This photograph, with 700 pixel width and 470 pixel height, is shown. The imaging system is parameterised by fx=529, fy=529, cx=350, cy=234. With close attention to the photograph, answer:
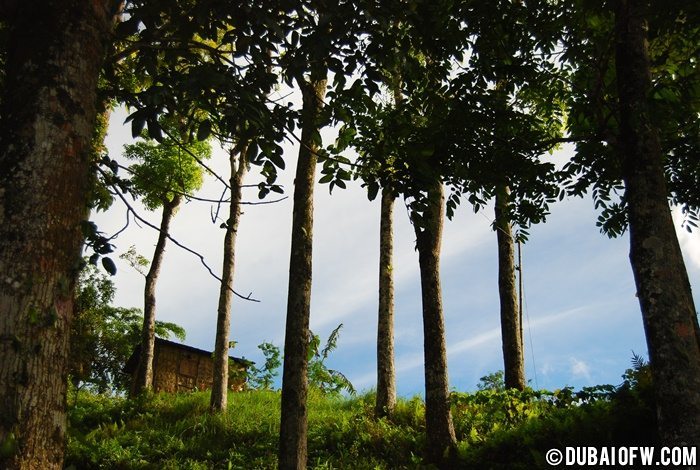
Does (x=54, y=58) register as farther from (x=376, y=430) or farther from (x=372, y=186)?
(x=376, y=430)

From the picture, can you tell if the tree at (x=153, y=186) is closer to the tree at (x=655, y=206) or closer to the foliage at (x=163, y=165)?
the foliage at (x=163, y=165)

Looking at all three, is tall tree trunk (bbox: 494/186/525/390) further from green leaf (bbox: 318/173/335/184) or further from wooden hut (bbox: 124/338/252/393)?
Answer: wooden hut (bbox: 124/338/252/393)

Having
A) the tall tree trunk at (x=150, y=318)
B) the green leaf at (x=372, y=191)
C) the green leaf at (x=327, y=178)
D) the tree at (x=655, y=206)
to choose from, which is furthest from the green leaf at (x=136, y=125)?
the tall tree trunk at (x=150, y=318)

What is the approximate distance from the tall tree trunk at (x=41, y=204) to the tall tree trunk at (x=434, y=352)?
7.38 m

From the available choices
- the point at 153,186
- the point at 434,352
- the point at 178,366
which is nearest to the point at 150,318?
the point at 153,186

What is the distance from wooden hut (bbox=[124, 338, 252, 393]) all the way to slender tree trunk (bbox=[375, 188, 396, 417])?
13323 mm

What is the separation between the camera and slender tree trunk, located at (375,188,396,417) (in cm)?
1382

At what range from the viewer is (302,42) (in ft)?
14.3

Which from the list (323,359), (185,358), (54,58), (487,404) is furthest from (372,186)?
(185,358)

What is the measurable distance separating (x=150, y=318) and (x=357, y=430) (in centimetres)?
1053

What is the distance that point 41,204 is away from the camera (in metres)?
2.74

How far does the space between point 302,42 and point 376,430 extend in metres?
9.87

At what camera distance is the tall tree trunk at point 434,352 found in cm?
1009

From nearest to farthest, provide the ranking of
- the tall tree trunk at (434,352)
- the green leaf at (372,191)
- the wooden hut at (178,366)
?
the green leaf at (372,191) < the tall tree trunk at (434,352) < the wooden hut at (178,366)
